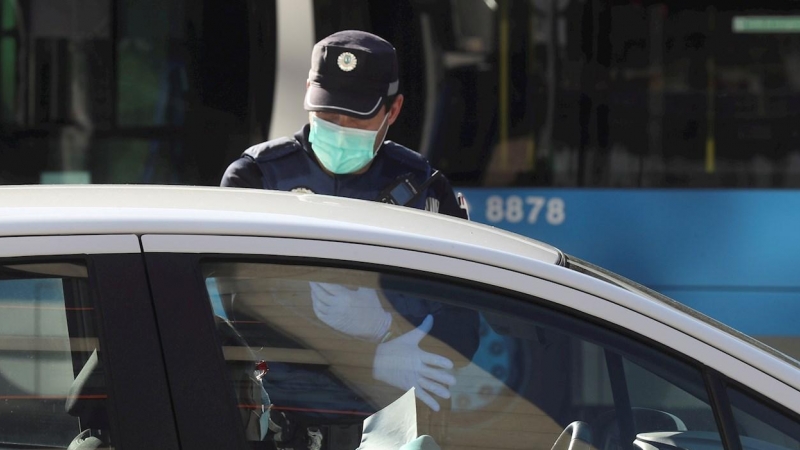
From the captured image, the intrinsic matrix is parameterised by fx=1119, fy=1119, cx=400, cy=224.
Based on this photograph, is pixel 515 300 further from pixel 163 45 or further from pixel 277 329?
pixel 163 45

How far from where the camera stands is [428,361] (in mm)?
1898

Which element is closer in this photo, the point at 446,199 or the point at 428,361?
the point at 428,361

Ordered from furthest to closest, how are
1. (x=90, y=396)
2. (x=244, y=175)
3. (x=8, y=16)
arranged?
(x=8, y=16)
(x=244, y=175)
(x=90, y=396)

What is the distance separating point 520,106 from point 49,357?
3999mm

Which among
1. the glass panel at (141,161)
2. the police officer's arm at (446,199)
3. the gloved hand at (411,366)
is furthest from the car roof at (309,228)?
the glass panel at (141,161)

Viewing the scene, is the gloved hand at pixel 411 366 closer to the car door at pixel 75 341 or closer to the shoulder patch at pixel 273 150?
the car door at pixel 75 341

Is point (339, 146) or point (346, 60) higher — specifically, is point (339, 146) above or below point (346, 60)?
below

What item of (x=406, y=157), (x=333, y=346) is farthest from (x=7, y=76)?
(x=333, y=346)

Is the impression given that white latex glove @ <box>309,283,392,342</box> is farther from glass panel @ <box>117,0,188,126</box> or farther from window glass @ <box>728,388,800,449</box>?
glass panel @ <box>117,0,188,126</box>

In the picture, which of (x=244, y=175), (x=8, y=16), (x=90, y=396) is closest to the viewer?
(x=90, y=396)

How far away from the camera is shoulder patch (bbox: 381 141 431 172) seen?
3.37 m

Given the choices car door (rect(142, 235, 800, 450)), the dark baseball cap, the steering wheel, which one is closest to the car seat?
car door (rect(142, 235, 800, 450))

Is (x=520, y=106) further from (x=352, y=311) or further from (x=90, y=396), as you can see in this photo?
(x=90, y=396)

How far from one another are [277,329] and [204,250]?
184mm
